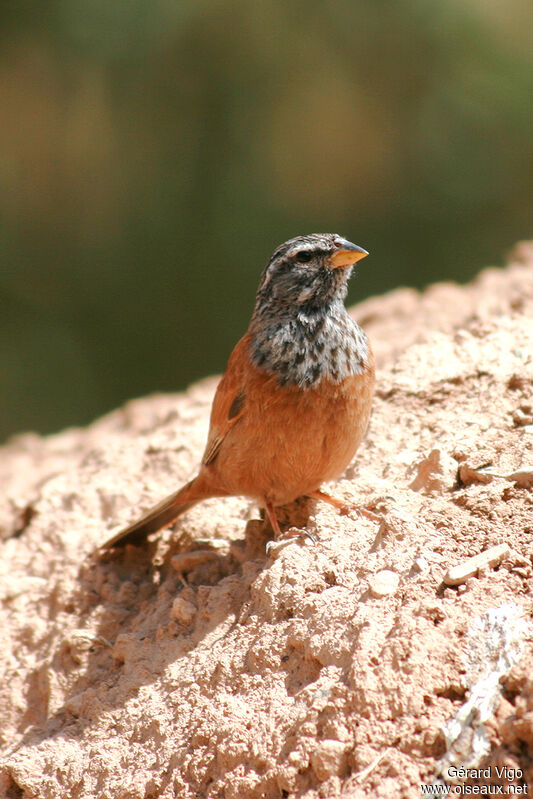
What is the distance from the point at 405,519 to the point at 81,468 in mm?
2633

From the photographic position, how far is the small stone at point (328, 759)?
2455 mm

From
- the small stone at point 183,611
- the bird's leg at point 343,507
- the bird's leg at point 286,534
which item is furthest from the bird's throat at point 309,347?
the small stone at point 183,611

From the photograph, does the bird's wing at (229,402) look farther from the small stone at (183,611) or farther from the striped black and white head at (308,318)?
the small stone at (183,611)

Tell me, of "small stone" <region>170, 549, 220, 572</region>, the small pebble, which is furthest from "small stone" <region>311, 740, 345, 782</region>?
"small stone" <region>170, 549, 220, 572</region>

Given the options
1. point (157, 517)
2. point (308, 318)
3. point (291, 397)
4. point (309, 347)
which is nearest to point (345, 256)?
point (308, 318)

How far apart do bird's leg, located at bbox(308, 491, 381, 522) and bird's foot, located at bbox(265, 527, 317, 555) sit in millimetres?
230

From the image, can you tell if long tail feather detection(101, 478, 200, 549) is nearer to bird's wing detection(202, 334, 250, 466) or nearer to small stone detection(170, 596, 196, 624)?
bird's wing detection(202, 334, 250, 466)

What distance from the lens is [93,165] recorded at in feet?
31.5

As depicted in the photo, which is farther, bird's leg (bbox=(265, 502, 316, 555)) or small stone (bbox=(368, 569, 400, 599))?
bird's leg (bbox=(265, 502, 316, 555))

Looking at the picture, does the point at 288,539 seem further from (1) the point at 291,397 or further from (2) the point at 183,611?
(1) the point at 291,397

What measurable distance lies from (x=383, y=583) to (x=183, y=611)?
3.42ft

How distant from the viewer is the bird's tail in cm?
422

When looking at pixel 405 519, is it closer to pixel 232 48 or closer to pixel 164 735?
pixel 164 735

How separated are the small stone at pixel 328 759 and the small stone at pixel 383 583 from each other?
546 mm
